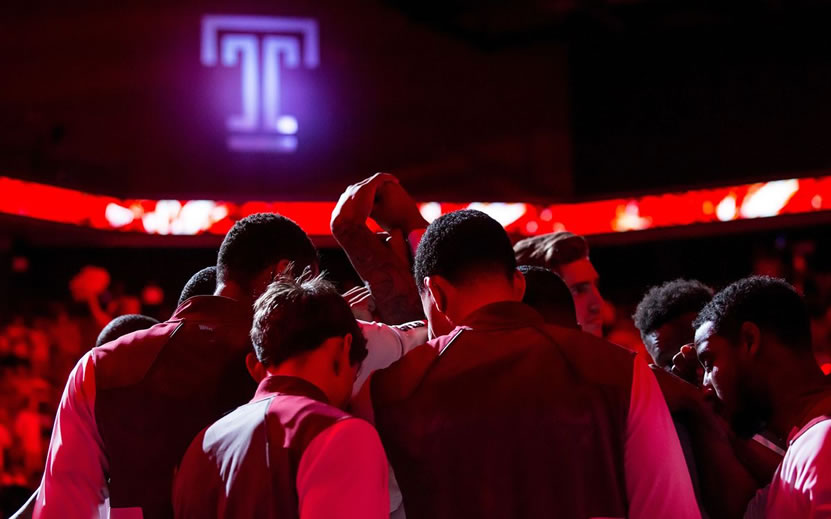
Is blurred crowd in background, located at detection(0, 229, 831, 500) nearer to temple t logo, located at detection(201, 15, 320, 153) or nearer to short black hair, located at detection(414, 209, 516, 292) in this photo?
temple t logo, located at detection(201, 15, 320, 153)

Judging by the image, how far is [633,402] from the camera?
1.73 m

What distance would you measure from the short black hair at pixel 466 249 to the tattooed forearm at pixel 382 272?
391mm

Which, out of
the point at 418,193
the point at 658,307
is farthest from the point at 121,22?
the point at 658,307

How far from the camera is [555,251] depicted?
3.56 metres

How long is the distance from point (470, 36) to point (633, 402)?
305 inches

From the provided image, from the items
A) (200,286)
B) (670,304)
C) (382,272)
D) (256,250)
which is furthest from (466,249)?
(670,304)

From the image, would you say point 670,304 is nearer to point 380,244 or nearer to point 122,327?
point 380,244

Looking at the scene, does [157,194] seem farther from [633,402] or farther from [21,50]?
[633,402]

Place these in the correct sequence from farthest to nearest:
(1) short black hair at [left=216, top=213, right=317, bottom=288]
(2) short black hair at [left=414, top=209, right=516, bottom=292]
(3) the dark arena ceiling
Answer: (3) the dark arena ceiling < (1) short black hair at [left=216, top=213, right=317, bottom=288] < (2) short black hair at [left=414, top=209, right=516, bottom=292]

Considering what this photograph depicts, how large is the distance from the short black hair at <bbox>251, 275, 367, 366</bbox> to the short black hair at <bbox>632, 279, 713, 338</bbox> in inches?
54.7

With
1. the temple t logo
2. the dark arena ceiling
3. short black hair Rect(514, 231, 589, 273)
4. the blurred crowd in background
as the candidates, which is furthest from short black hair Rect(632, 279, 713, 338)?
the temple t logo

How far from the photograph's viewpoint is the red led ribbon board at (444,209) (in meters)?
6.77

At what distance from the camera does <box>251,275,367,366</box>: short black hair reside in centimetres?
176

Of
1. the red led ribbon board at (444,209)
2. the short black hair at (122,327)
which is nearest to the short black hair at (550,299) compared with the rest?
the short black hair at (122,327)
